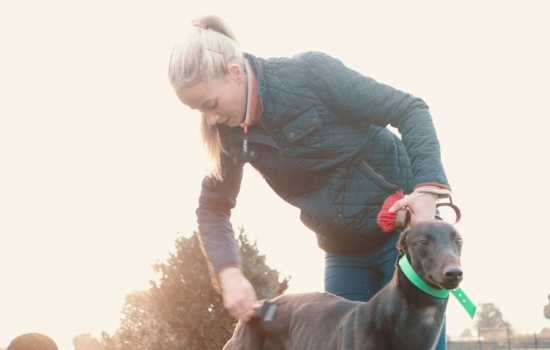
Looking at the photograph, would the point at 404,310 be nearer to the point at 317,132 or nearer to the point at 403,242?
the point at 403,242

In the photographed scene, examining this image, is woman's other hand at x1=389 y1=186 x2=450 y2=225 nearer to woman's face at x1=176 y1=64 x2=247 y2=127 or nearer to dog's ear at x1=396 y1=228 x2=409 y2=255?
dog's ear at x1=396 y1=228 x2=409 y2=255

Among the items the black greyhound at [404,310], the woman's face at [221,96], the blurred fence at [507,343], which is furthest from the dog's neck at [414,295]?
the blurred fence at [507,343]

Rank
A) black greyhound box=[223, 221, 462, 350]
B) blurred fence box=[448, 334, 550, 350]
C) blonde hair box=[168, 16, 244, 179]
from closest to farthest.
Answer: black greyhound box=[223, 221, 462, 350]
blonde hair box=[168, 16, 244, 179]
blurred fence box=[448, 334, 550, 350]

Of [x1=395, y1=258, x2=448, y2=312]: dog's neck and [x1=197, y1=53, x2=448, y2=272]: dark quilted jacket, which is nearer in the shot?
[x1=395, y1=258, x2=448, y2=312]: dog's neck

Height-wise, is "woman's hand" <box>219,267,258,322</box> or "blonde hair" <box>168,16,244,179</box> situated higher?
"blonde hair" <box>168,16,244,179</box>

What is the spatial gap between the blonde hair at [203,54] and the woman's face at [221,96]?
0.03 meters

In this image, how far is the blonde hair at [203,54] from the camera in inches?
160

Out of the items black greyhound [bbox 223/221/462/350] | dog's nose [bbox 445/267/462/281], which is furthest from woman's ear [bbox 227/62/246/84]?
dog's nose [bbox 445/267/462/281]

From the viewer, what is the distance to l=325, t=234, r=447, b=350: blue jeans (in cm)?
427

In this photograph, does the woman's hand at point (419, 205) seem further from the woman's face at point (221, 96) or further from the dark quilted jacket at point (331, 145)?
the woman's face at point (221, 96)

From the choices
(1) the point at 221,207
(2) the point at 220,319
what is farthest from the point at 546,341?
(1) the point at 221,207

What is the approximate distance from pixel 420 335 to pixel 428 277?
0.28 metres

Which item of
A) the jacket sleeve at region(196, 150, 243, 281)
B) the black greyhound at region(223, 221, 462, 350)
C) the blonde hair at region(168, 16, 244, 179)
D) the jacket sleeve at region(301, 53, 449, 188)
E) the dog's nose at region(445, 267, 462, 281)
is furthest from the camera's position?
the jacket sleeve at region(196, 150, 243, 281)

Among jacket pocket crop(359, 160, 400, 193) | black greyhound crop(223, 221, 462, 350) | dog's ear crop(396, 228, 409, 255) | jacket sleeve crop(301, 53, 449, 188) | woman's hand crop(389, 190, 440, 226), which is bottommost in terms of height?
black greyhound crop(223, 221, 462, 350)
